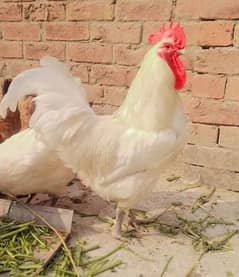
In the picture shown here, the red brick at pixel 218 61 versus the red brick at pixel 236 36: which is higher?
the red brick at pixel 236 36

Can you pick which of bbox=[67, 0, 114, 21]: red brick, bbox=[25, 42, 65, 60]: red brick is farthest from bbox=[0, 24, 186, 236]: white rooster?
bbox=[25, 42, 65, 60]: red brick

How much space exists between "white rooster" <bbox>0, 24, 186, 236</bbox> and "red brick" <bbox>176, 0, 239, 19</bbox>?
649mm

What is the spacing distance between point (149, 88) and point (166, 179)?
100 centimetres

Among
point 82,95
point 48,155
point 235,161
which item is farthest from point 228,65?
point 48,155

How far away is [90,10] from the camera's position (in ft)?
7.64

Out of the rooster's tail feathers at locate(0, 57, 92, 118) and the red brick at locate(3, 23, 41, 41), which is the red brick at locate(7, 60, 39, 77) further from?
the rooster's tail feathers at locate(0, 57, 92, 118)

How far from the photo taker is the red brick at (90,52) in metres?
2.35

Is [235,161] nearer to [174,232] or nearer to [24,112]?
[174,232]

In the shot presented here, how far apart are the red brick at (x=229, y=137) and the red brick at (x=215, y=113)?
1.5 inches

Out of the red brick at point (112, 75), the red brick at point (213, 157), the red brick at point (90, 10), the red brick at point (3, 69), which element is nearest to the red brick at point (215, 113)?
the red brick at point (213, 157)

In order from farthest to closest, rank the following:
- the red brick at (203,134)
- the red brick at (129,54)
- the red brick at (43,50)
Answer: the red brick at (43,50) < the red brick at (129,54) < the red brick at (203,134)

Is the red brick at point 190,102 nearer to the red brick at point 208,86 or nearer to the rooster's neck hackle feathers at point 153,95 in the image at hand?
the red brick at point 208,86

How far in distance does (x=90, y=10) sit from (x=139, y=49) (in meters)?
0.43

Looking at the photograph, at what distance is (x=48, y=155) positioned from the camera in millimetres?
1609
